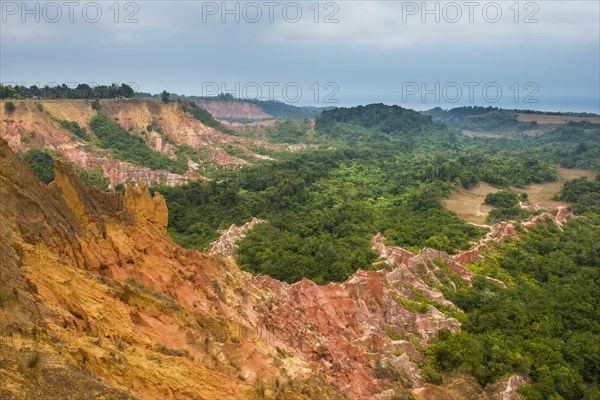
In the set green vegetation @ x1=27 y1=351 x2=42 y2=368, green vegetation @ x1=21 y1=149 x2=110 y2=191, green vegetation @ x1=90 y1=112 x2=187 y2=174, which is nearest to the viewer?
green vegetation @ x1=27 y1=351 x2=42 y2=368

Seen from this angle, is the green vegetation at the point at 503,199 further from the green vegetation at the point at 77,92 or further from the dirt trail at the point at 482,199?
the green vegetation at the point at 77,92

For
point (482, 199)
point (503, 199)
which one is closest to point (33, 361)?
point (503, 199)

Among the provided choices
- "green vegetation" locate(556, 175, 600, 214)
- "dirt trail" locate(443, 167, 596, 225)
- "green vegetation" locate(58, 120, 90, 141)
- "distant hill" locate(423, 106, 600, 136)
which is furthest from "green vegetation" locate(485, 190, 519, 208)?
"distant hill" locate(423, 106, 600, 136)

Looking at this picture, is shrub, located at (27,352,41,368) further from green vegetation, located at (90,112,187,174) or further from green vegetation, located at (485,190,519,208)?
green vegetation, located at (90,112,187,174)

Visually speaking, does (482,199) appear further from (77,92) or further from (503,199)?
(77,92)

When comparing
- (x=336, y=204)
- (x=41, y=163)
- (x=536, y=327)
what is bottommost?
(x=536, y=327)

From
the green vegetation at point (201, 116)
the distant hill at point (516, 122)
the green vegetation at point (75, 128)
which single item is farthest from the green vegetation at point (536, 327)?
the distant hill at point (516, 122)

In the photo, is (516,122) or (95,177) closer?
(95,177)

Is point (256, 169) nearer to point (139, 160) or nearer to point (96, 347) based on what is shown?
point (139, 160)
